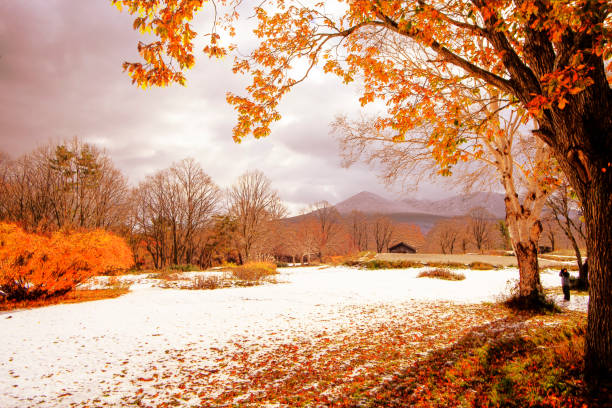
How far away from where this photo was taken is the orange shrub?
929 centimetres

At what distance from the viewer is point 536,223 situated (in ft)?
28.6

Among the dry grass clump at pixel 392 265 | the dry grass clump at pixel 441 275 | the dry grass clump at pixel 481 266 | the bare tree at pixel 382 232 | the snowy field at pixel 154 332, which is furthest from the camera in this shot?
the bare tree at pixel 382 232

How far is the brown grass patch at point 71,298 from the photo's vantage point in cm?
949

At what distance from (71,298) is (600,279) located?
566 inches

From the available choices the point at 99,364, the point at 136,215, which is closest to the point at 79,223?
the point at 136,215

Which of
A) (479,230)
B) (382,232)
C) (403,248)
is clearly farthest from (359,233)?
(479,230)

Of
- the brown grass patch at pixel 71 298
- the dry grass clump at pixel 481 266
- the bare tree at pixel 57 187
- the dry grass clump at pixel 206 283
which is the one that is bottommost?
the dry grass clump at pixel 481 266

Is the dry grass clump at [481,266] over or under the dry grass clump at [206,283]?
under

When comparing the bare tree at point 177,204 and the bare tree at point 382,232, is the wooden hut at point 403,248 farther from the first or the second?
the bare tree at point 177,204

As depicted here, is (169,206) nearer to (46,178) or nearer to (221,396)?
(46,178)

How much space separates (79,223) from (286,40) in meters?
28.8

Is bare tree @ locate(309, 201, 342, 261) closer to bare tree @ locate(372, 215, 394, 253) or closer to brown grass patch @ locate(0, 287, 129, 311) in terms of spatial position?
bare tree @ locate(372, 215, 394, 253)

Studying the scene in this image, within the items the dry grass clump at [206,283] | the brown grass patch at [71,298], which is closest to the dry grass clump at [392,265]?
the dry grass clump at [206,283]

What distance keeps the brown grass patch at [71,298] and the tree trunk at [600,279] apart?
13425 millimetres
